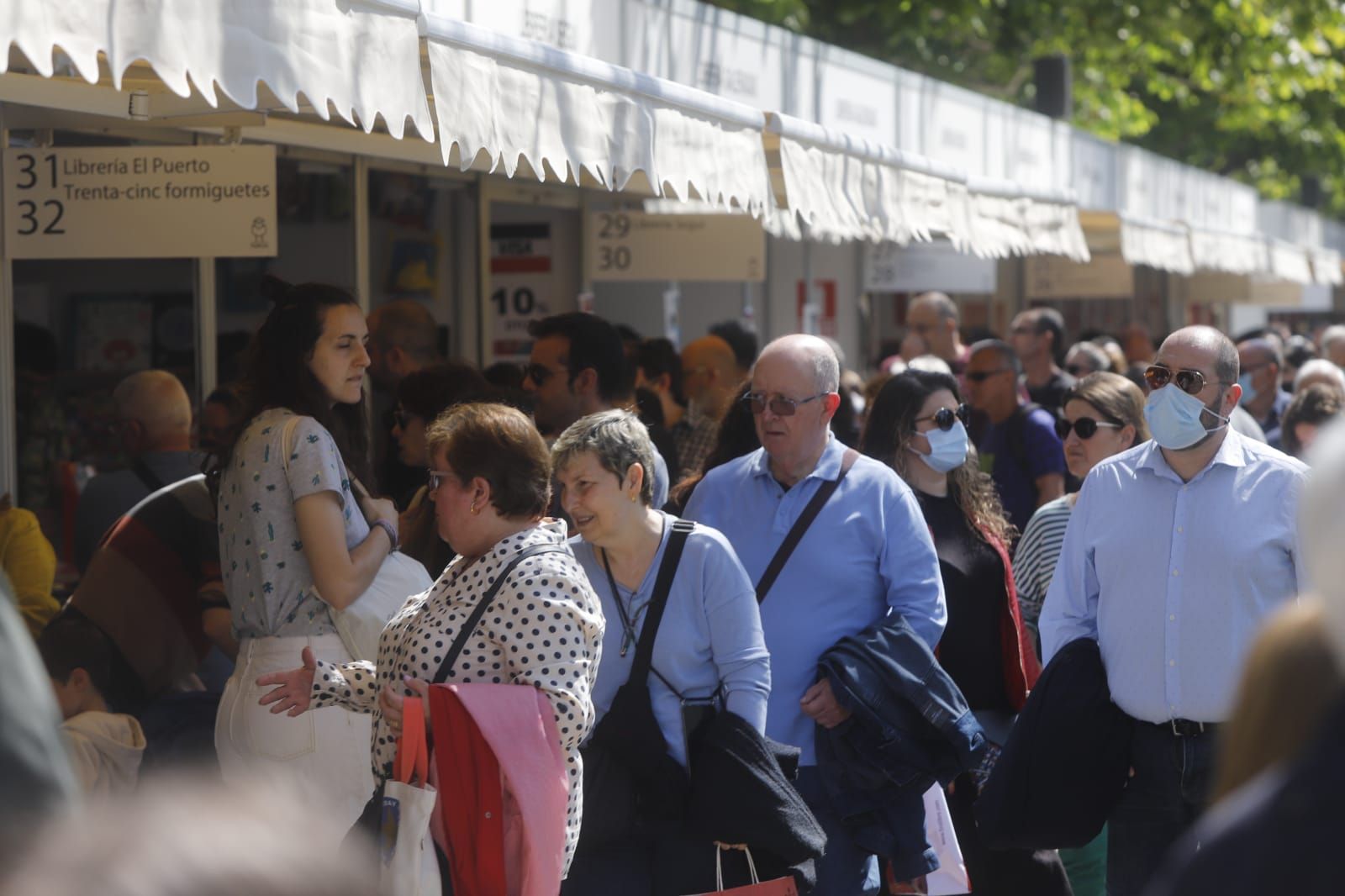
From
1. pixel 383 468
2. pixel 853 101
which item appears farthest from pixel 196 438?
pixel 853 101

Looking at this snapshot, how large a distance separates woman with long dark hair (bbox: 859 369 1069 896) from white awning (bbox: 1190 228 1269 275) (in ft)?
32.2

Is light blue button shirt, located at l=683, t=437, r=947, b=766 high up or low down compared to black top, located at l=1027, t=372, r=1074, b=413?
down

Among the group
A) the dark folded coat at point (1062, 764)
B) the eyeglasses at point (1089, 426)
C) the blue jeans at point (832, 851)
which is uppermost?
the eyeglasses at point (1089, 426)

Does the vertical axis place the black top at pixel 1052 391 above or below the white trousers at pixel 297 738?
above

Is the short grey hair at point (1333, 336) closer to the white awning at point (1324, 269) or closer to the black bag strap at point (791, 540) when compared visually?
the white awning at point (1324, 269)

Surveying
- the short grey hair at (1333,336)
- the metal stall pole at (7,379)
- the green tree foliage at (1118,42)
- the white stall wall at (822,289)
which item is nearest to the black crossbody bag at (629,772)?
the metal stall pole at (7,379)

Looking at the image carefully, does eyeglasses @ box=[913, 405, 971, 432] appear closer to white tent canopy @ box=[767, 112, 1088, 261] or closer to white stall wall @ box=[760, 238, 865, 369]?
white tent canopy @ box=[767, 112, 1088, 261]

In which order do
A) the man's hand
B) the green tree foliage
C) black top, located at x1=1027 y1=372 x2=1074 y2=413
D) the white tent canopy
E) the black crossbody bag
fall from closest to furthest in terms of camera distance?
the black crossbody bag, the man's hand, the white tent canopy, black top, located at x1=1027 y1=372 x2=1074 y2=413, the green tree foliage

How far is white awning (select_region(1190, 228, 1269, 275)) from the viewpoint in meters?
15.2

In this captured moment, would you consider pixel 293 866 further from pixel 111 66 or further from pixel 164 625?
pixel 164 625

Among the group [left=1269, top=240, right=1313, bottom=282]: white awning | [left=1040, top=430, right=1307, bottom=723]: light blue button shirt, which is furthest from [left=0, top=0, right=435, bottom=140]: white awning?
[left=1269, top=240, right=1313, bottom=282]: white awning

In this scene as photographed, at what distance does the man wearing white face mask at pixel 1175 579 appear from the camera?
4.59 meters

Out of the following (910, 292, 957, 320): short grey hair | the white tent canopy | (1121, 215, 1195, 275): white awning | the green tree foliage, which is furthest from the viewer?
the green tree foliage

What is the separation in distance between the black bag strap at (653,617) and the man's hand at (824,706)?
0.59 m
